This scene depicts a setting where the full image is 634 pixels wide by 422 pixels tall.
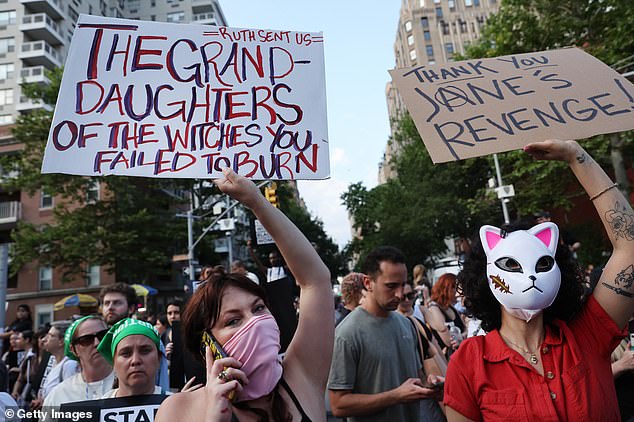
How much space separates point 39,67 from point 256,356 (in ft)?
147

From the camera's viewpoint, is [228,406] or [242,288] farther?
[242,288]

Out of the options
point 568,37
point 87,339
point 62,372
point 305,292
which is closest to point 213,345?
point 305,292

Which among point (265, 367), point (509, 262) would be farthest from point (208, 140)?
point (509, 262)

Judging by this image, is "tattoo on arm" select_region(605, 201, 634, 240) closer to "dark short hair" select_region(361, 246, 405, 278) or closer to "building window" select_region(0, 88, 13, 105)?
"dark short hair" select_region(361, 246, 405, 278)

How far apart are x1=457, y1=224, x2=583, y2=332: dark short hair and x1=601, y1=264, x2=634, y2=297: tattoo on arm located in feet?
0.60

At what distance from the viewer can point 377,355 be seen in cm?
339

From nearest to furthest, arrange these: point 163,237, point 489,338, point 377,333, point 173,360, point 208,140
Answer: point 489,338
point 208,140
point 377,333
point 173,360
point 163,237

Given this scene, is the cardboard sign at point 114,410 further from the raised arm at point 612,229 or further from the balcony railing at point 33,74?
Answer: the balcony railing at point 33,74

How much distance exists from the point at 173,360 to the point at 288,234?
9.94 feet

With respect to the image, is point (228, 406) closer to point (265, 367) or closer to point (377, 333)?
point (265, 367)

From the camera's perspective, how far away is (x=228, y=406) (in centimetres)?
164

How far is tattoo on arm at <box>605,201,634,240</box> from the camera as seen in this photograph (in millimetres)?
2057

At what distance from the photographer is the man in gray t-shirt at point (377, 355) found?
3285mm

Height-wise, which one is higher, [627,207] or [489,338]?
[627,207]
